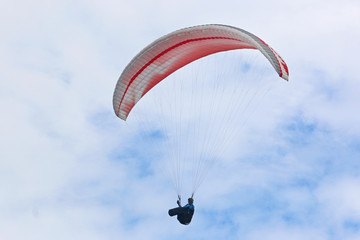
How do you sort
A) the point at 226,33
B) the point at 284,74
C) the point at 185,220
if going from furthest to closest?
1. the point at 185,220
2. the point at 226,33
3. the point at 284,74

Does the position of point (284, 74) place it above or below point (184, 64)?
below

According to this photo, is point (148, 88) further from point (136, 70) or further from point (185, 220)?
point (185, 220)

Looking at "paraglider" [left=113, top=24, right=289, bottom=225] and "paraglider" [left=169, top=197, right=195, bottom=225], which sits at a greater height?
"paraglider" [left=113, top=24, right=289, bottom=225]

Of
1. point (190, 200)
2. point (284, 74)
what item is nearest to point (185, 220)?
point (190, 200)

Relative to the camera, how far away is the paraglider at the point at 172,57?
33.6m

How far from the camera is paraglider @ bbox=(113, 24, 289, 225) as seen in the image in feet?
110

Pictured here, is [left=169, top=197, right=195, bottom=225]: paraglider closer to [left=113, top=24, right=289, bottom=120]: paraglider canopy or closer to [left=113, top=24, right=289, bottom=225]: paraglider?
[left=113, top=24, right=289, bottom=225]: paraglider

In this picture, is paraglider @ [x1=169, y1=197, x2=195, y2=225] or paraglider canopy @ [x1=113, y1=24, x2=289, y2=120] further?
paraglider @ [x1=169, y1=197, x2=195, y2=225]

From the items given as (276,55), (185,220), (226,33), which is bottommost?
(185,220)

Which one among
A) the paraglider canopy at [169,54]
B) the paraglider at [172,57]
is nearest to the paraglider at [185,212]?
the paraglider at [172,57]

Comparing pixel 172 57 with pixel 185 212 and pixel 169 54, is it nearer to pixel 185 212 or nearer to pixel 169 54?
pixel 169 54

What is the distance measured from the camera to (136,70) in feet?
117

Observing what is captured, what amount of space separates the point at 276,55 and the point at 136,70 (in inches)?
289

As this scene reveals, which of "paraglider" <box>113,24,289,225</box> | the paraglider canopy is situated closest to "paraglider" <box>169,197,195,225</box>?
"paraglider" <box>113,24,289,225</box>
